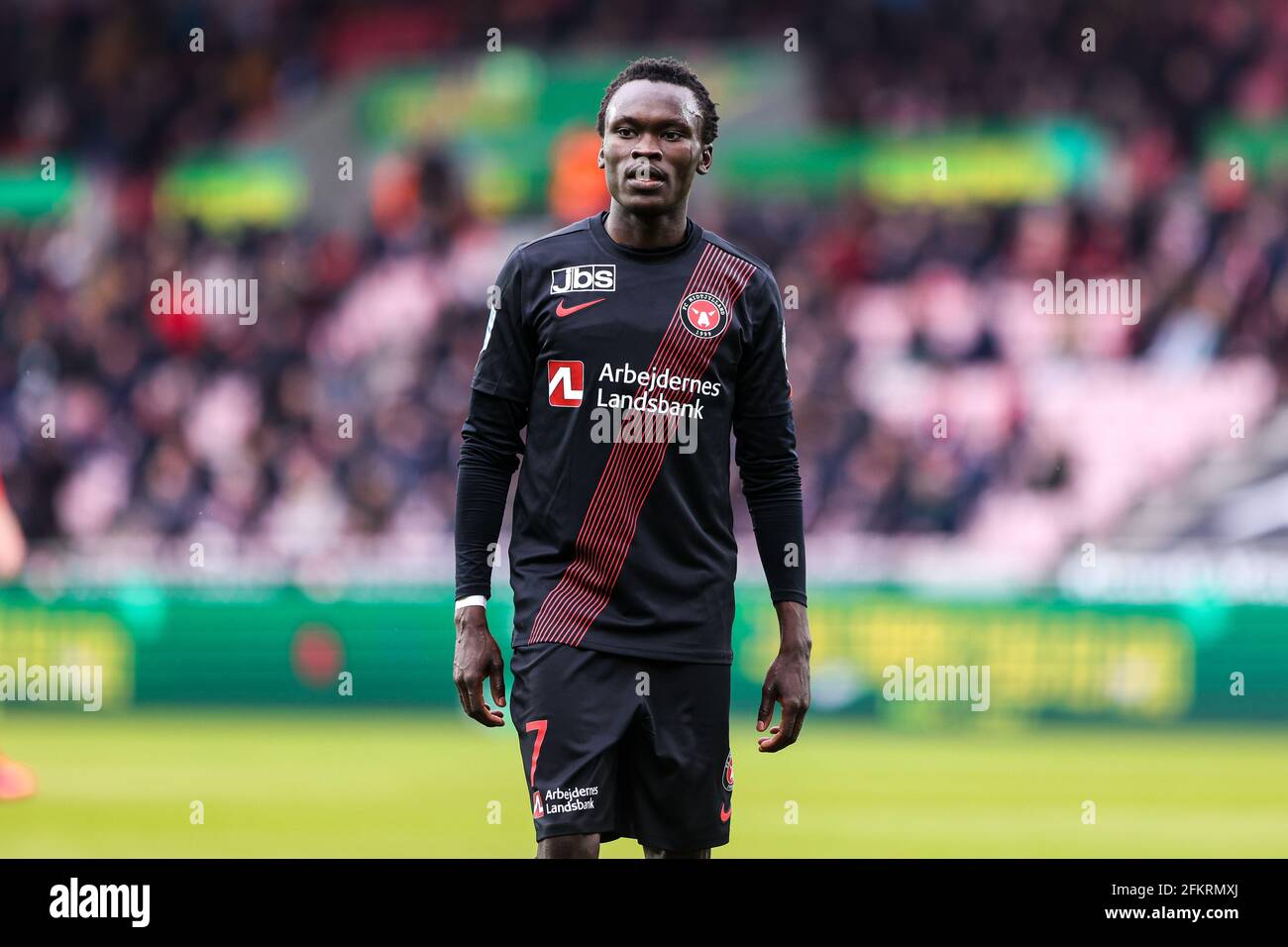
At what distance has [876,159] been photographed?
18.6 meters

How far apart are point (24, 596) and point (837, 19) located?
1027 centimetres

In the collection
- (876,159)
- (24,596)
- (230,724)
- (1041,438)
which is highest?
(876,159)

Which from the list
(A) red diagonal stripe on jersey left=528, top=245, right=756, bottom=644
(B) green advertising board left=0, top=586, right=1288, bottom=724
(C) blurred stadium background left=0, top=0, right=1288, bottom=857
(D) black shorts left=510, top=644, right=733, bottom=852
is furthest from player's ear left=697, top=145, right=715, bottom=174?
(B) green advertising board left=0, top=586, right=1288, bottom=724

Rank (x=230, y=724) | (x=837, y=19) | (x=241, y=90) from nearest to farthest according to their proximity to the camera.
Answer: (x=230, y=724), (x=837, y=19), (x=241, y=90)

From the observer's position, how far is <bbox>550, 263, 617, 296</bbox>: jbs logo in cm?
479

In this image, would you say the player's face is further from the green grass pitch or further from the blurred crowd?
the blurred crowd

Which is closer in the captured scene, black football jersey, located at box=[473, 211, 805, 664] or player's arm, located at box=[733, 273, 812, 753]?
black football jersey, located at box=[473, 211, 805, 664]

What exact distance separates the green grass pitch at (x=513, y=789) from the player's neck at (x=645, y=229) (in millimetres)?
3573

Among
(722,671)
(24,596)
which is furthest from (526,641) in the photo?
(24,596)

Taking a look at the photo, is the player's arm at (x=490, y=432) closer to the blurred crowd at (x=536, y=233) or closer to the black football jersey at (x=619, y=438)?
the black football jersey at (x=619, y=438)

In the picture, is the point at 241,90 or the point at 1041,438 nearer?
the point at 1041,438

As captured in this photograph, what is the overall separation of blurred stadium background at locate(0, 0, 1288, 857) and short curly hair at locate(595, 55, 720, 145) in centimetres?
395

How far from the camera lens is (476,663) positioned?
15.3ft

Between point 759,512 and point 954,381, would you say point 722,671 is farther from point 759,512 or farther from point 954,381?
point 954,381
